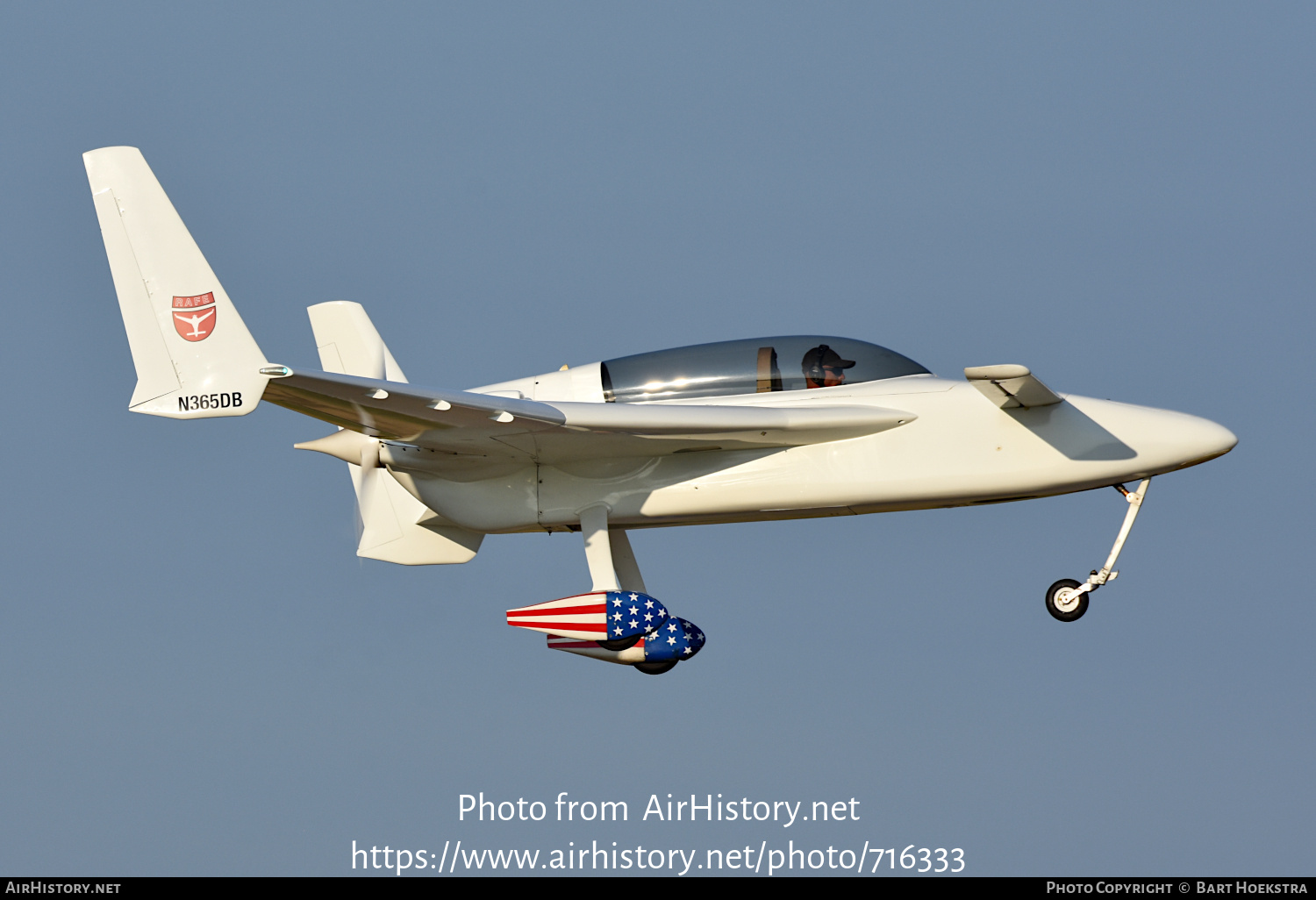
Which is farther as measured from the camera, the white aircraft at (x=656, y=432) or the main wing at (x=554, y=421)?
the white aircraft at (x=656, y=432)

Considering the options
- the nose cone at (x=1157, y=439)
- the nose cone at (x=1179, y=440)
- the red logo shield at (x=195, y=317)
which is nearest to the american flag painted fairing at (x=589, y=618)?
the red logo shield at (x=195, y=317)

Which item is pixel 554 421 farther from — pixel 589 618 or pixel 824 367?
pixel 824 367

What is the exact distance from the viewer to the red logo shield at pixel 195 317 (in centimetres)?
1708

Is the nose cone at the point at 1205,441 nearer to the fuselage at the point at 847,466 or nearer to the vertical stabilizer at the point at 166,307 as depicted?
the fuselage at the point at 847,466

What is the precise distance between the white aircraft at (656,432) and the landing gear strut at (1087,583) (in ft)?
0.07

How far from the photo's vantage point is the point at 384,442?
19359 millimetres

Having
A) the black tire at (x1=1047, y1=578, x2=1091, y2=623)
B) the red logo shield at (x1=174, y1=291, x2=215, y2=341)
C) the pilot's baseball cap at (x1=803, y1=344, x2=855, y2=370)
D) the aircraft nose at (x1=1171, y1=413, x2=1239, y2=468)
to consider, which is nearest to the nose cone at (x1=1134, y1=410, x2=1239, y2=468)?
the aircraft nose at (x1=1171, y1=413, x2=1239, y2=468)

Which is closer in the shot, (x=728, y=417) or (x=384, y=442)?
(x=728, y=417)

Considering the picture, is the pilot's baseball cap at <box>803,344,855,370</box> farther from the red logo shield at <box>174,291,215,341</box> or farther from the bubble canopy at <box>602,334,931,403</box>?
the red logo shield at <box>174,291,215,341</box>

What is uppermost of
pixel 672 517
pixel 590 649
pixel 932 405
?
pixel 932 405

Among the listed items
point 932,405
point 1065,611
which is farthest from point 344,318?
point 1065,611

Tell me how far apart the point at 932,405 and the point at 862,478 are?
3.83ft

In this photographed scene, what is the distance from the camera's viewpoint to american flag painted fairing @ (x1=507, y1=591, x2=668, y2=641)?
18266 mm

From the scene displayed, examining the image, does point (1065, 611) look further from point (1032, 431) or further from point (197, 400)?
point (197, 400)
